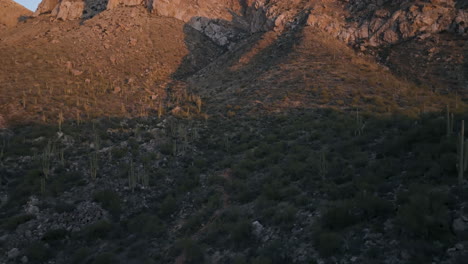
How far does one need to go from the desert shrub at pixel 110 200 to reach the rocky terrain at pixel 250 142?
3.2 inches

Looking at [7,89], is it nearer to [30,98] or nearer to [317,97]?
[30,98]

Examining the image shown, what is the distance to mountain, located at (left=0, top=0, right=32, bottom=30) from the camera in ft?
136

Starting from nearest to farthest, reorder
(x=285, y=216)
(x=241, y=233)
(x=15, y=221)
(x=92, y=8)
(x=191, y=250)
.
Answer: (x=191, y=250)
(x=241, y=233)
(x=285, y=216)
(x=15, y=221)
(x=92, y=8)

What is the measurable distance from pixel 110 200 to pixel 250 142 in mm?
6579

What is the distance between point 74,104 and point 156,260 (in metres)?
15.1

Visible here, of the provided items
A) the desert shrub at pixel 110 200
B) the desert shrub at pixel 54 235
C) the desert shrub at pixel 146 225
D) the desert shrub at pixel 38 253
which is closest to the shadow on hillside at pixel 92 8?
the desert shrub at pixel 110 200

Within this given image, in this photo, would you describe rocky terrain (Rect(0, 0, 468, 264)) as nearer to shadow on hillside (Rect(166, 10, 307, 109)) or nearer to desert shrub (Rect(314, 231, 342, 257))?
desert shrub (Rect(314, 231, 342, 257))

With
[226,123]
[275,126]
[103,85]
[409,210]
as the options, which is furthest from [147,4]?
[409,210]

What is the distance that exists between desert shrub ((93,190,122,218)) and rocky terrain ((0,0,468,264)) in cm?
8

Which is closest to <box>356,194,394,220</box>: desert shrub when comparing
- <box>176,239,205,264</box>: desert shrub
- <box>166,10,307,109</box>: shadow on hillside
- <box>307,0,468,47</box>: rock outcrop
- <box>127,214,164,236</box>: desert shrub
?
<box>176,239,205,264</box>: desert shrub

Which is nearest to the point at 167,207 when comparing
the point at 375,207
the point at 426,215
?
the point at 375,207

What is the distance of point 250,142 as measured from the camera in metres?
13.7

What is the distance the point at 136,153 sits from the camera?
13.2m

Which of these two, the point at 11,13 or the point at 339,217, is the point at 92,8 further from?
the point at 339,217
